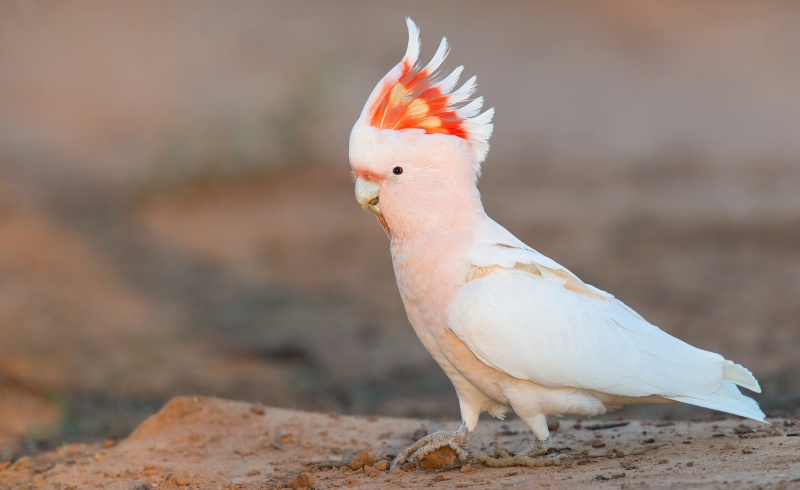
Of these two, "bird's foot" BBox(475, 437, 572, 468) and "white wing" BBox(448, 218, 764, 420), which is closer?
"white wing" BBox(448, 218, 764, 420)

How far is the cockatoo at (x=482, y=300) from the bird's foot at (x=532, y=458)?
0.02 m

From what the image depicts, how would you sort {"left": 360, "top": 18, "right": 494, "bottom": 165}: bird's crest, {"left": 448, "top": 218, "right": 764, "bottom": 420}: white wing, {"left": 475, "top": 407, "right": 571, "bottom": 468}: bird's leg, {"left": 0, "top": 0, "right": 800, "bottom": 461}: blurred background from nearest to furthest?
1. {"left": 448, "top": 218, "right": 764, "bottom": 420}: white wing
2. {"left": 475, "top": 407, "right": 571, "bottom": 468}: bird's leg
3. {"left": 360, "top": 18, "right": 494, "bottom": 165}: bird's crest
4. {"left": 0, "top": 0, "right": 800, "bottom": 461}: blurred background

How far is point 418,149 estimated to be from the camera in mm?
4852

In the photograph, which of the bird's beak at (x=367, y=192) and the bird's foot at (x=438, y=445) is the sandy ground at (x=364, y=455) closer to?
the bird's foot at (x=438, y=445)

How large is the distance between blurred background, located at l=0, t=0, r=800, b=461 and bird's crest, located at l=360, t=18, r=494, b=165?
9.74 ft

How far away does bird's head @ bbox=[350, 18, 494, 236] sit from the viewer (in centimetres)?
486

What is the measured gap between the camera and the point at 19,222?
1308 cm

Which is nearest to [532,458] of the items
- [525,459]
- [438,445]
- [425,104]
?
[525,459]

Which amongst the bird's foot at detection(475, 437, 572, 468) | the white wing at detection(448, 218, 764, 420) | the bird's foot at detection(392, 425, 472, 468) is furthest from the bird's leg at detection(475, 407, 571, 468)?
the white wing at detection(448, 218, 764, 420)

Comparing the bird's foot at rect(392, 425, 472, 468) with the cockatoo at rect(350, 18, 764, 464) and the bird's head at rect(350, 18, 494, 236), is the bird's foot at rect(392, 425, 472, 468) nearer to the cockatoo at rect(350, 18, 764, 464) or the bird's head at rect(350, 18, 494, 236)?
the cockatoo at rect(350, 18, 764, 464)

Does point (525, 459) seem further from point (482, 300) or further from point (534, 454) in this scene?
point (482, 300)

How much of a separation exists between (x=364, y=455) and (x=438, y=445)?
1.45ft

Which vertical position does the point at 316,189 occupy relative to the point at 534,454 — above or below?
above

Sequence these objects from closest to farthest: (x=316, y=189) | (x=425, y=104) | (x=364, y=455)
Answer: (x=425, y=104)
(x=364, y=455)
(x=316, y=189)
